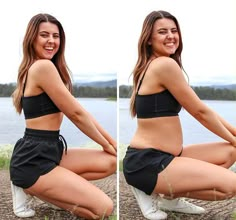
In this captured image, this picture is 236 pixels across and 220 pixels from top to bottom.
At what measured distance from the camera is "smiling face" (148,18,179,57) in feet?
6.44

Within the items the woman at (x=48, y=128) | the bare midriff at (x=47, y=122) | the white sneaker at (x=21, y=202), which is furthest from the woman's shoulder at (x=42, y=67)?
the white sneaker at (x=21, y=202)

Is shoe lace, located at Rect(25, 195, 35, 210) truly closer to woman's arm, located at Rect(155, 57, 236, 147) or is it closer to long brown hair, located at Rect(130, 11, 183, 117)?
long brown hair, located at Rect(130, 11, 183, 117)

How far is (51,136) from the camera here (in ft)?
6.44

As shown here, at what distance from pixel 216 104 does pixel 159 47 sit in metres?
0.40

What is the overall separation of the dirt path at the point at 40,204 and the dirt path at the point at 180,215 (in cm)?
5

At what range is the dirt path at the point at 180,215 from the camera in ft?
6.72

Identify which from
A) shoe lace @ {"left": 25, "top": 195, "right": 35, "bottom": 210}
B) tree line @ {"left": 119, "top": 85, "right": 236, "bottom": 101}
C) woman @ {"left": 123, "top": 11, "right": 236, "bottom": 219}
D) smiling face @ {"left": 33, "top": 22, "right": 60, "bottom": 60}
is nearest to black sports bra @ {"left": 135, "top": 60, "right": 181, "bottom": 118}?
woman @ {"left": 123, "top": 11, "right": 236, "bottom": 219}

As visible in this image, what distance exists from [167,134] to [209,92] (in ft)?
1.03

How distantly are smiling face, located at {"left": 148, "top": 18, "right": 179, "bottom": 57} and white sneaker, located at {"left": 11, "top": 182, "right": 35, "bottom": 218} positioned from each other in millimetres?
945

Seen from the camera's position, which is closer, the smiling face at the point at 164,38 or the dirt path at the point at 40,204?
the smiling face at the point at 164,38

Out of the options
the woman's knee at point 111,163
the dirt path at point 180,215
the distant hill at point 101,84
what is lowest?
the dirt path at point 180,215

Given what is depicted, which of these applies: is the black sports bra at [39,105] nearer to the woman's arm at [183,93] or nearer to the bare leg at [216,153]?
the woman's arm at [183,93]

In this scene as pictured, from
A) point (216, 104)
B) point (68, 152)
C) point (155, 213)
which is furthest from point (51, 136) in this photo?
point (216, 104)

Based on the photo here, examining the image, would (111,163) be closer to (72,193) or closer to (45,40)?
(72,193)
